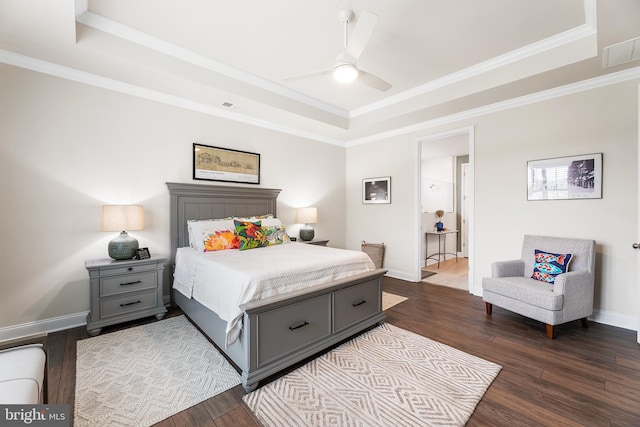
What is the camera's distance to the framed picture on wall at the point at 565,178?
9.87ft

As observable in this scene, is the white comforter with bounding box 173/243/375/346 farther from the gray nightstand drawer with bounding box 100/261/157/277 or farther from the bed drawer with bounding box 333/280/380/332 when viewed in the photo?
the gray nightstand drawer with bounding box 100/261/157/277

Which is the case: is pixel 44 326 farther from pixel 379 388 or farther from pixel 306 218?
pixel 306 218

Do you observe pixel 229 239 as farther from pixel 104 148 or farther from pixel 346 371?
pixel 346 371

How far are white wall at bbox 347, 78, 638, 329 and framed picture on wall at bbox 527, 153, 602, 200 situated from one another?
68 millimetres

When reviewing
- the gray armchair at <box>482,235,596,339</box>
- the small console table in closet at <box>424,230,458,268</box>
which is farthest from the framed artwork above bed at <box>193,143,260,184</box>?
the small console table in closet at <box>424,230,458,268</box>

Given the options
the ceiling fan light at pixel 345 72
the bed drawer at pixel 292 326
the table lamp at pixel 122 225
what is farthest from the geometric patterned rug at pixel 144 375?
the ceiling fan light at pixel 345 72

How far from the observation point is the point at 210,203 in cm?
381

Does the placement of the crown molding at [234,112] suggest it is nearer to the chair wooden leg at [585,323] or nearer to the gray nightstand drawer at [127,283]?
the gray nightstand drawer at [127,283]

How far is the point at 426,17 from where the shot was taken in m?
2.44

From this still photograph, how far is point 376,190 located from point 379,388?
12.5 ft

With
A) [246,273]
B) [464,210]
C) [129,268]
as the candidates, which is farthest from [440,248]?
[129,268]

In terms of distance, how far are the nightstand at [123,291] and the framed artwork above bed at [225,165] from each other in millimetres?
1381

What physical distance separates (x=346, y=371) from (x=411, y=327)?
1102mm

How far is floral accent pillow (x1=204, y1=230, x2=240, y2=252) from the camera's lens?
10.4 feet
